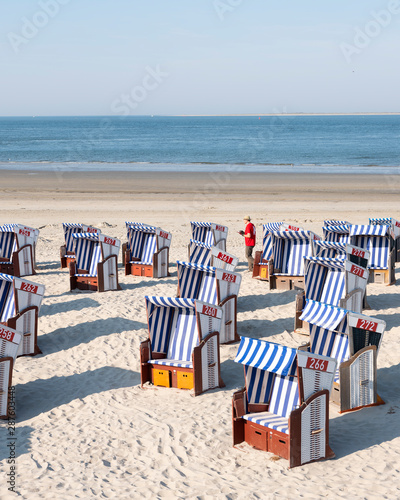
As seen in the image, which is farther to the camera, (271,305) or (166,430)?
(271,305)

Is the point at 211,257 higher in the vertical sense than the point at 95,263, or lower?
higher

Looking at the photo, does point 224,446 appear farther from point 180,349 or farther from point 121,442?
point 180,349

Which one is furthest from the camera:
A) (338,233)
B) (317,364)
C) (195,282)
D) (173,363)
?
(338,233)

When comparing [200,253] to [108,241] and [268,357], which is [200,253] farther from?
[268,357]

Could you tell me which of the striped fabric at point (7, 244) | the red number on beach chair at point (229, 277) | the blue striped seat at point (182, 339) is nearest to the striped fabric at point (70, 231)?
the striped fabric at point (7, 244)

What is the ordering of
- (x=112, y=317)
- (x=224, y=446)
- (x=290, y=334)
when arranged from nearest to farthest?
1. (x=224, y=446)
2. (x=290, y=334)
3. (x=112, y=317)

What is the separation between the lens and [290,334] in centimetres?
1245

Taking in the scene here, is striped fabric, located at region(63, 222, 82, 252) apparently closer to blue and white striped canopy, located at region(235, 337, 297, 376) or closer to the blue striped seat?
the blue striped seat

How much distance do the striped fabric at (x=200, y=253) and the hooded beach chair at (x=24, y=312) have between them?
480 cm

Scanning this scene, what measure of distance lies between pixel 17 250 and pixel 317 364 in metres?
10.8

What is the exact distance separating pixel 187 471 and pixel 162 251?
9407mm

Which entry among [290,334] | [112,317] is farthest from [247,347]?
[112,317]

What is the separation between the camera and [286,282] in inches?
596

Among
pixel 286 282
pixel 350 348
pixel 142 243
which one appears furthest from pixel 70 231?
pixel 350 348
